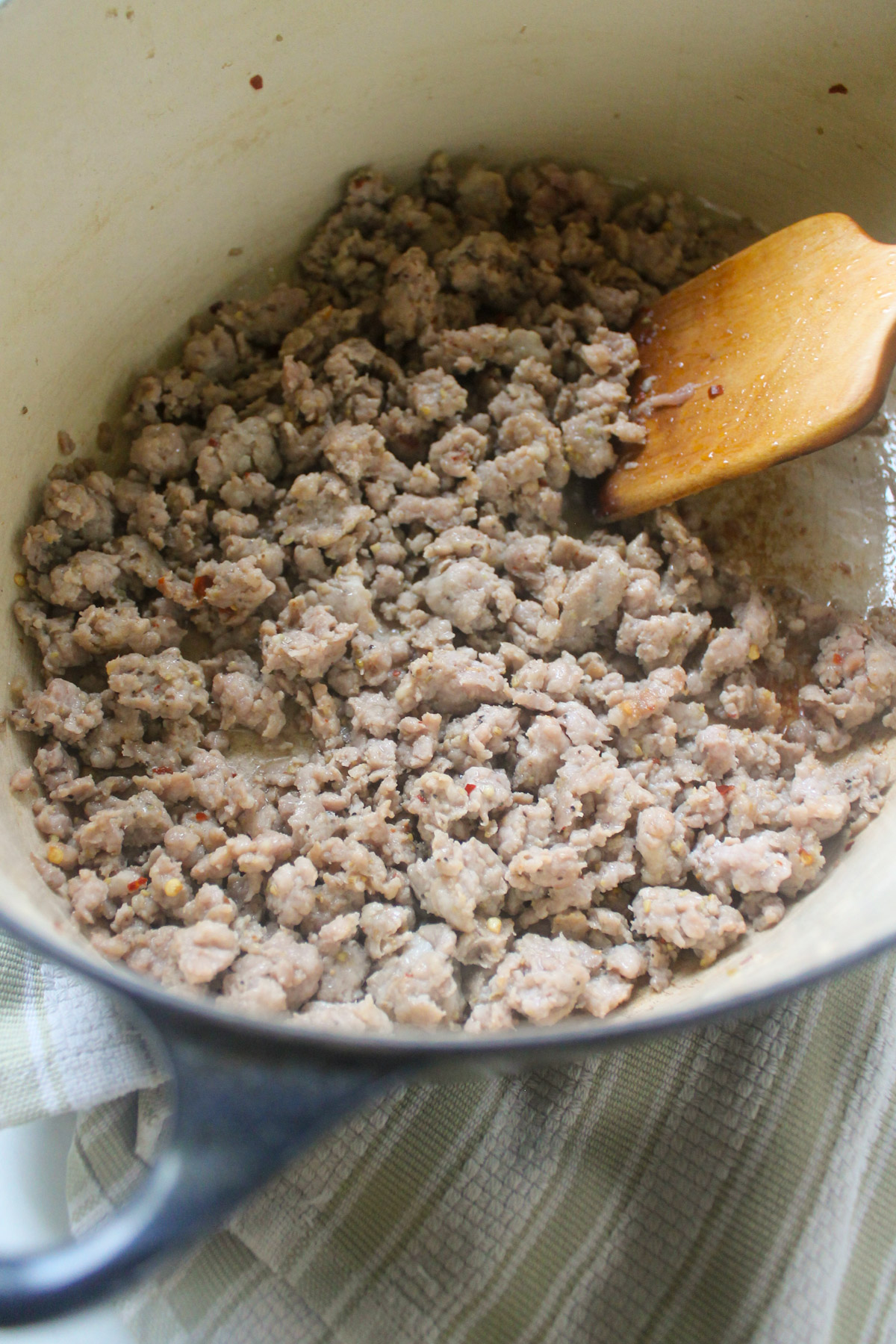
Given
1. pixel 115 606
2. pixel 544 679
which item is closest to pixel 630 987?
pixel 544 679

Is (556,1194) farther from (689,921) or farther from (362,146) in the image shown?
(362,146)

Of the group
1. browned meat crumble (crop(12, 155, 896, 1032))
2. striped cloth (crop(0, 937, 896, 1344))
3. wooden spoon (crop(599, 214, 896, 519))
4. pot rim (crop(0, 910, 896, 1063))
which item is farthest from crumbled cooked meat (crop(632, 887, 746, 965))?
wooden spoon (crop(599, 214, 896, 519))

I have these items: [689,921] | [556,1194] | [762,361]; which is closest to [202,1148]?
[556,1194]

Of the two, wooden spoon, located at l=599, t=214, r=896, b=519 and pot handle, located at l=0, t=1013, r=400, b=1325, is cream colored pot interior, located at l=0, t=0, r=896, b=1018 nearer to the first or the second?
wooden spoon, located at l=599, t=214, r=896, b=519

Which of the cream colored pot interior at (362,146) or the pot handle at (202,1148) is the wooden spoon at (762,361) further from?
the pot handle at (202,1148)

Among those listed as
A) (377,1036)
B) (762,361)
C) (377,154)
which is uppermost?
(377,154)

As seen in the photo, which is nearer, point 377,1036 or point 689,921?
point 377,1036
